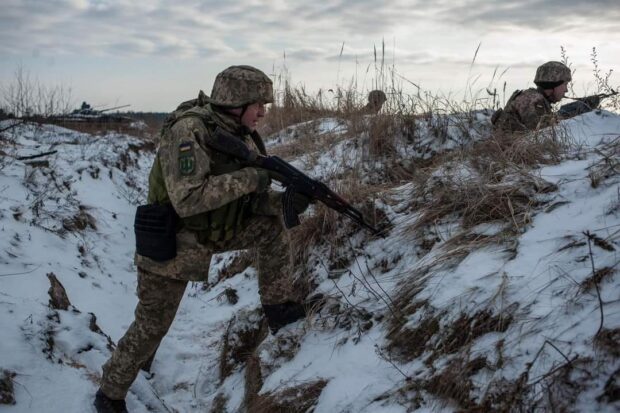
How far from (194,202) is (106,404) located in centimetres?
115

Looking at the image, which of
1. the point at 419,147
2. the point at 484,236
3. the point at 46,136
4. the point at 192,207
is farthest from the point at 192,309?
the point at 46,136

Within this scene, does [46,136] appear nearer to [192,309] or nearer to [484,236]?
[192,309]

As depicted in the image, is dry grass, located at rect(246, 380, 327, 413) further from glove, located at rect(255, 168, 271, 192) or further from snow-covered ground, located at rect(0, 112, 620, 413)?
glove, located at rect(255, 168, 271, 192)

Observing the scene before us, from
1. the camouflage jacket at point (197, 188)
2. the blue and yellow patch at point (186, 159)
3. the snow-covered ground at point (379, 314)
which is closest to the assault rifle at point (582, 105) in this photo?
the snow-covered ground at point (379, 314)

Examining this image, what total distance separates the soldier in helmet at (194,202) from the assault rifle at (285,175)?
0.06 metres

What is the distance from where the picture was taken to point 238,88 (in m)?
2.60

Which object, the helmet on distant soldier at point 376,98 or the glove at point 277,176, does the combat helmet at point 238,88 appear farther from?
the helmet on distant soldier at point 376,98

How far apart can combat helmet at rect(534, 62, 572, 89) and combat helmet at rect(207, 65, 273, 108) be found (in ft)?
11.3

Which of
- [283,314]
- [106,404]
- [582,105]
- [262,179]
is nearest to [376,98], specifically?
[582,105]

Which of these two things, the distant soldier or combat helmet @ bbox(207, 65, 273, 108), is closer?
combat helmet @ bbox(207, 65, 273, 108)

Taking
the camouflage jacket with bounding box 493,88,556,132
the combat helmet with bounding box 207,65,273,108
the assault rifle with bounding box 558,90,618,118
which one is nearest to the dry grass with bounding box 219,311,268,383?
the combat helmet with bounding box 207,65,273,108

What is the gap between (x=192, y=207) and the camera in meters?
2.31

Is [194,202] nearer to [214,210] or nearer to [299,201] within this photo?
[214,210]

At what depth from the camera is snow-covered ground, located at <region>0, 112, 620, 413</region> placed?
66.4 inches
